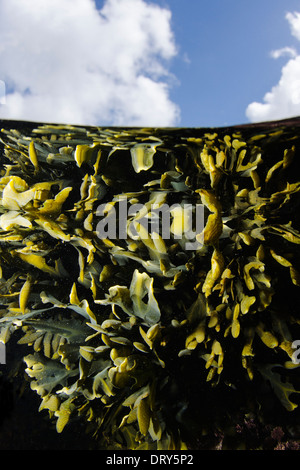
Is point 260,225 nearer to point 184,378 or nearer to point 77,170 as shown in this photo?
point 184,378

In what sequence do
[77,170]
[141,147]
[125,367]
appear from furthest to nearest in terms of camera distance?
[77,170], [141,147], [125,367]

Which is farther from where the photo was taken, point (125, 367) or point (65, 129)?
point (65, 129)

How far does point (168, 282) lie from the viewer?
118 centimetres

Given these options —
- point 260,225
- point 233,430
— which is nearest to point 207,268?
point 260,225

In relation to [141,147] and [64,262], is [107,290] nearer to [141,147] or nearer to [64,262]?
[64,262]

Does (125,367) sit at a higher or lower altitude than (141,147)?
lower

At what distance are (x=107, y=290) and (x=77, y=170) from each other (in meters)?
0.47

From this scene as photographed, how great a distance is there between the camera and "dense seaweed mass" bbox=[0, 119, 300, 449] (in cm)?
114

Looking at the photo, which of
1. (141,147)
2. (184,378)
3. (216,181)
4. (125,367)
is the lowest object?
(184,378)

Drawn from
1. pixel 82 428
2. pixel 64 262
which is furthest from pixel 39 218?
pixel 82 428

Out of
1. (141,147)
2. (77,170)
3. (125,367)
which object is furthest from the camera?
(77,170)

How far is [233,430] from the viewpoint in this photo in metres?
1.22

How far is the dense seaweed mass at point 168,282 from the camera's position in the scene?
1138mm
